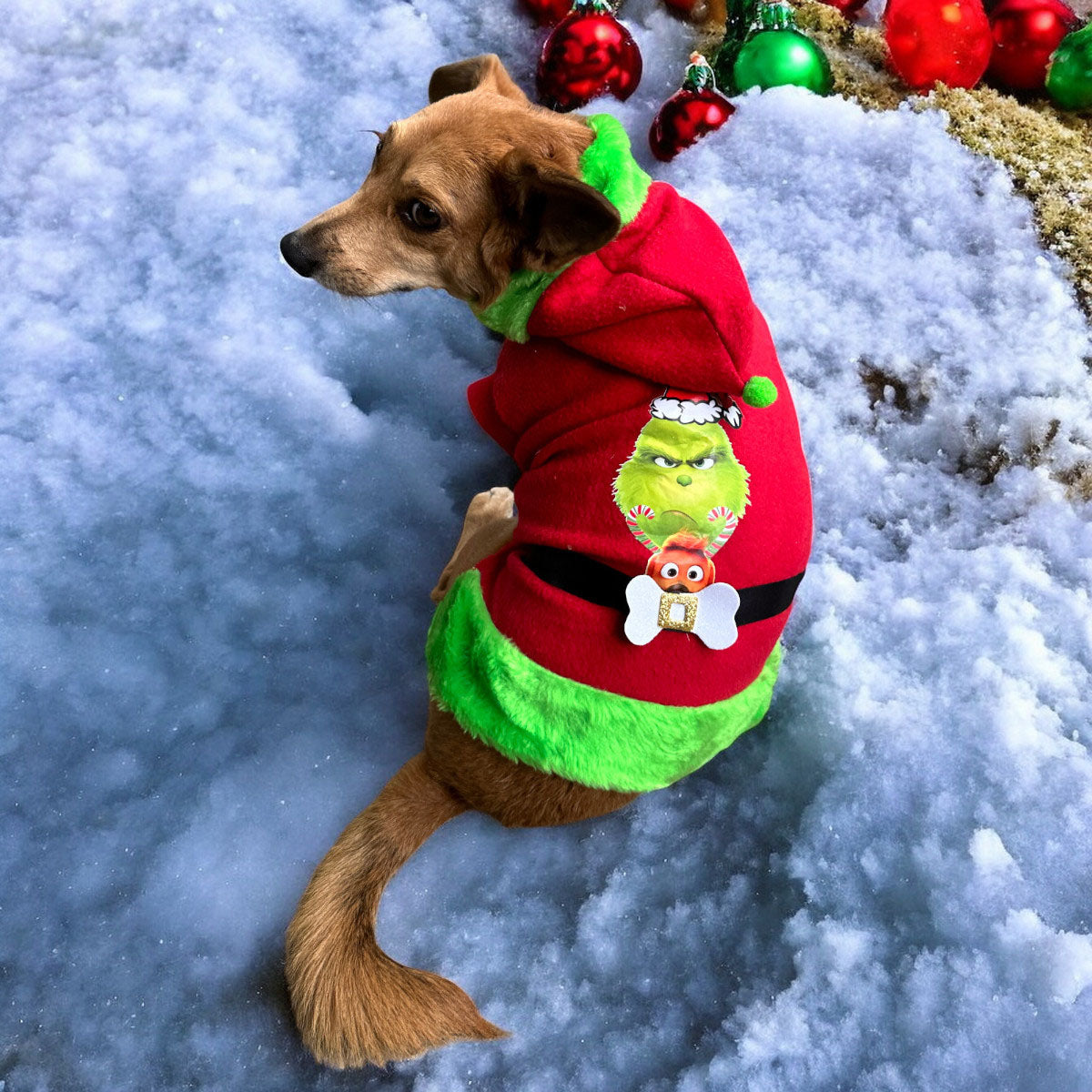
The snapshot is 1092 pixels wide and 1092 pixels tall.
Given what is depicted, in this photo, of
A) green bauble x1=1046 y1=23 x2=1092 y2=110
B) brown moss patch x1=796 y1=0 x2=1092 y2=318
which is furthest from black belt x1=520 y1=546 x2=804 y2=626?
green bauble x1=1046 y1=23 x2=1092 y2=110

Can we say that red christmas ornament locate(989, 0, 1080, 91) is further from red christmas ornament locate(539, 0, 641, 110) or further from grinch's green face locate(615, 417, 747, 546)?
grinch's green face locate(615, 417, 747, 546)

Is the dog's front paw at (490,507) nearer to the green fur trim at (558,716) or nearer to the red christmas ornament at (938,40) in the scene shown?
the green fur trim at (558,716)

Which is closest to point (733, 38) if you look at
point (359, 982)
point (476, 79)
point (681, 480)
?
point (476, 79)

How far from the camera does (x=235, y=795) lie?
5.39 ft

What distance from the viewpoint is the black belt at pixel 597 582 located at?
4.28 ft

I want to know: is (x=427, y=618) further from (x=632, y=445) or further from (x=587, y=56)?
(x=587, y=56)

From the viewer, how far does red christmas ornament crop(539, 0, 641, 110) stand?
7.06 ft

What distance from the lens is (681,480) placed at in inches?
51.0

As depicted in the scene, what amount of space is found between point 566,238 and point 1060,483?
1.19 metres

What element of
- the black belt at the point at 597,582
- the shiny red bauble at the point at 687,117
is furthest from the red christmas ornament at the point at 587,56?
the black belt at the point at 597,582

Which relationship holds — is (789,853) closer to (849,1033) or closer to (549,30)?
(849,1033)

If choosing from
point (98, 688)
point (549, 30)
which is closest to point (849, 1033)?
point (98, 688)

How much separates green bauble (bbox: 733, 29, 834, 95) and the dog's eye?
1.18m

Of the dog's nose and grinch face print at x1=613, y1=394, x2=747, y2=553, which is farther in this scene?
the dog's nose
